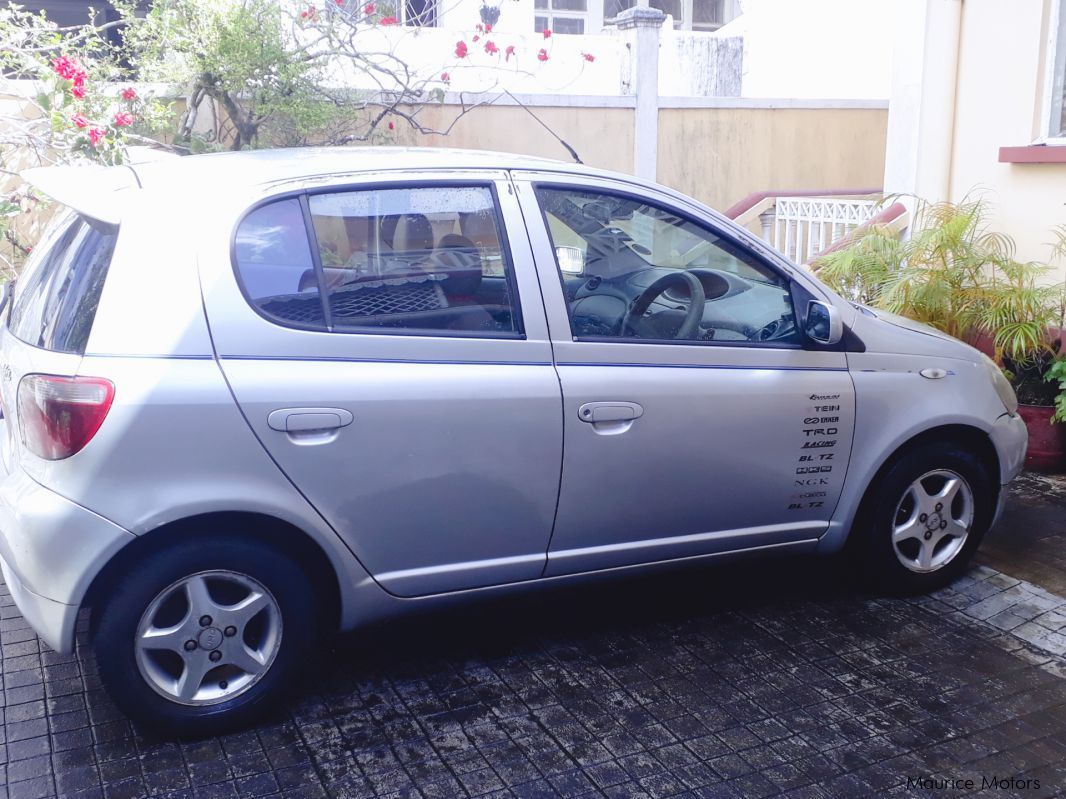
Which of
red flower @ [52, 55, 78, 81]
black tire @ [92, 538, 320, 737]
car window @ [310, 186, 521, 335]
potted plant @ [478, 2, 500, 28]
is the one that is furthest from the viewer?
potted plant @ [478, 2, 500, 28]

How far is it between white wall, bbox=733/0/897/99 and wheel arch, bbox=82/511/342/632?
35.2 ft

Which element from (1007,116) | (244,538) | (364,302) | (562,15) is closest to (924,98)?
(1007,116)

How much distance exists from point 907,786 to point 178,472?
2.34 m

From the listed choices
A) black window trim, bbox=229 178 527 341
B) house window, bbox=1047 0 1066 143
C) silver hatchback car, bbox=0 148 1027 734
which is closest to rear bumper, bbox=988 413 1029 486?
silver hatchback car, bbox=0 148 1027 734

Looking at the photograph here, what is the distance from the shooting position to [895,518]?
14.3 feet

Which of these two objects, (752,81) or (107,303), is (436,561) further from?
(752,81)

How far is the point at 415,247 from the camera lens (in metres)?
3.56

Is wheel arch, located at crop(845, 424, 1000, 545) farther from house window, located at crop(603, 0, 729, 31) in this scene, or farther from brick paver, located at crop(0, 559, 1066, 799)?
house window, located at crop(603, 0, 729, 31)

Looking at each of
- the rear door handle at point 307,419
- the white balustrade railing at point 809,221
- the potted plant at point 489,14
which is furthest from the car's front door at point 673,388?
the potted plant at point 489,14

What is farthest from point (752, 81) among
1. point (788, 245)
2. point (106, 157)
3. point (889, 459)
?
point (889, 459)

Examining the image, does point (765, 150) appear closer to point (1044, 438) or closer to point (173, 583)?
point (1044, 438)

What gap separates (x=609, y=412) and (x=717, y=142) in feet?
26.9

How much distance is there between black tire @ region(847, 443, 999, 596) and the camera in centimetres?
429

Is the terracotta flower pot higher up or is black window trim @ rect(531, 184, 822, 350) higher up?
black window trim @ rect(531, 184, 822, 350)
